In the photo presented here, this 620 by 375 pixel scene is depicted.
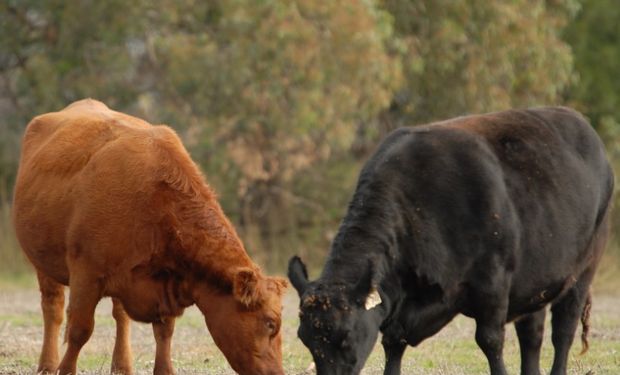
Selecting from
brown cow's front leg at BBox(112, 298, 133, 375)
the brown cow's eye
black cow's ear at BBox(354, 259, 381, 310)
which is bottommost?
brown cow's front leg at BBox(112, 298, 133, 375)

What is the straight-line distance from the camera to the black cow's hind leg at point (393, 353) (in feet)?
27.7

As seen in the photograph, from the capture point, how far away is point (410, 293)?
8195mm

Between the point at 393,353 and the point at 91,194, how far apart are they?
2.27 metres

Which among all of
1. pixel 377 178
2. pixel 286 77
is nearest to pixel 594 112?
pixel 286 77

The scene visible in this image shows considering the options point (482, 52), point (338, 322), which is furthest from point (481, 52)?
point (338, 322)

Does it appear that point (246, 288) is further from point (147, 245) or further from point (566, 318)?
point (566, 318)

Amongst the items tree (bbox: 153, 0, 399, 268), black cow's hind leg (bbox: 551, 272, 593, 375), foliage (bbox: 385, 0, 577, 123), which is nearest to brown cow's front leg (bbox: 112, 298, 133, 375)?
black cow's hind leg (bbox: 551, 272, 593, 375)

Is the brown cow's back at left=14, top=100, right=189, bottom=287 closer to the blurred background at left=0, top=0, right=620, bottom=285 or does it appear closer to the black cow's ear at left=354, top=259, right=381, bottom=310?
the black cow's ear at left=354, top=259, right=381, bottom=310

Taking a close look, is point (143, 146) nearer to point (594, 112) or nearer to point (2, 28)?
point (2, 28)

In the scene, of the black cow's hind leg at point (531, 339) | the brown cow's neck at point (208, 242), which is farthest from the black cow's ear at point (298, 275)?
the black cow's hind leg at point (531, 339)

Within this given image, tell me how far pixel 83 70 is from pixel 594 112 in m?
12.9

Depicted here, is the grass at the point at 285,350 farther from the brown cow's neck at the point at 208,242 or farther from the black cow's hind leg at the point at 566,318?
the brown cow's neck at the point at 208,242

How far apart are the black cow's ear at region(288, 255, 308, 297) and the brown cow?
0.16m

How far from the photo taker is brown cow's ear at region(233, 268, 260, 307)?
7820mm
